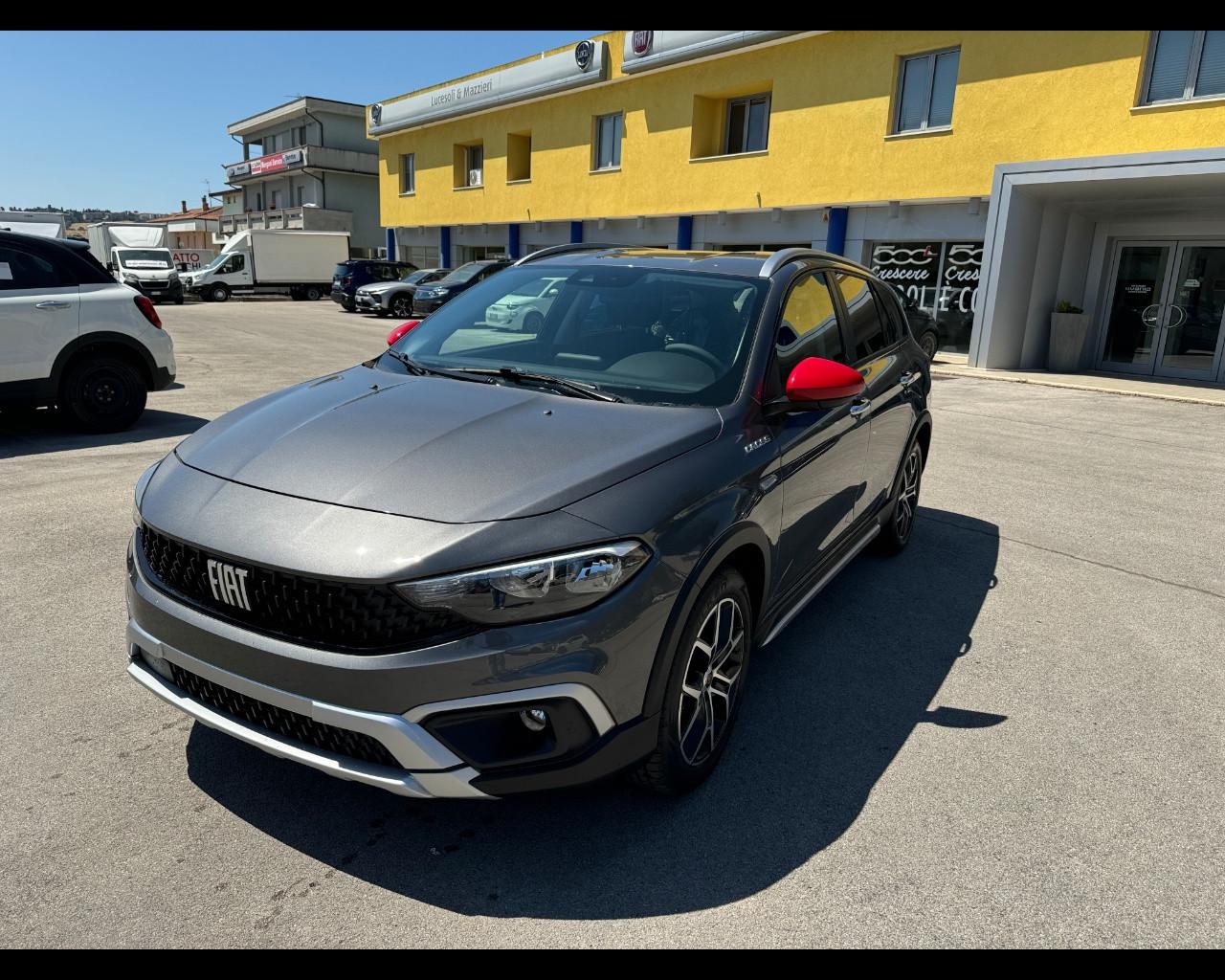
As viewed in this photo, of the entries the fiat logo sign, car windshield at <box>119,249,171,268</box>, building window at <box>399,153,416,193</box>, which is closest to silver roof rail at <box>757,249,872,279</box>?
the fiat logo sign

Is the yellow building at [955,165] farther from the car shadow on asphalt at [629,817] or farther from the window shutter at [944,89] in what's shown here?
the car shadow on asphalt at [629,817]

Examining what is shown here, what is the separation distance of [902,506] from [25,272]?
23.6 feet

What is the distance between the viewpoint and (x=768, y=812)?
2.80 m

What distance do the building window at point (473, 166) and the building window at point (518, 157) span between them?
2.32 metres

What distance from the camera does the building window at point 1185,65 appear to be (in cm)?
1386

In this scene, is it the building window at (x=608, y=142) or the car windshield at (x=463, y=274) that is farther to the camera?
the building window at (x=608, y=142)

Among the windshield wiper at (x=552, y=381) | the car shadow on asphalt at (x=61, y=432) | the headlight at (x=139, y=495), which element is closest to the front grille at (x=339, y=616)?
the headlight at (x=139, y=495)

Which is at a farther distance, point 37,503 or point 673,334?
point 37,503

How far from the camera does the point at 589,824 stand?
2695 mm

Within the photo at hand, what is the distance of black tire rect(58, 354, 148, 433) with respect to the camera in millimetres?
7617

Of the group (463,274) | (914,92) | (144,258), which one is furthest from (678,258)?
(144,258)
